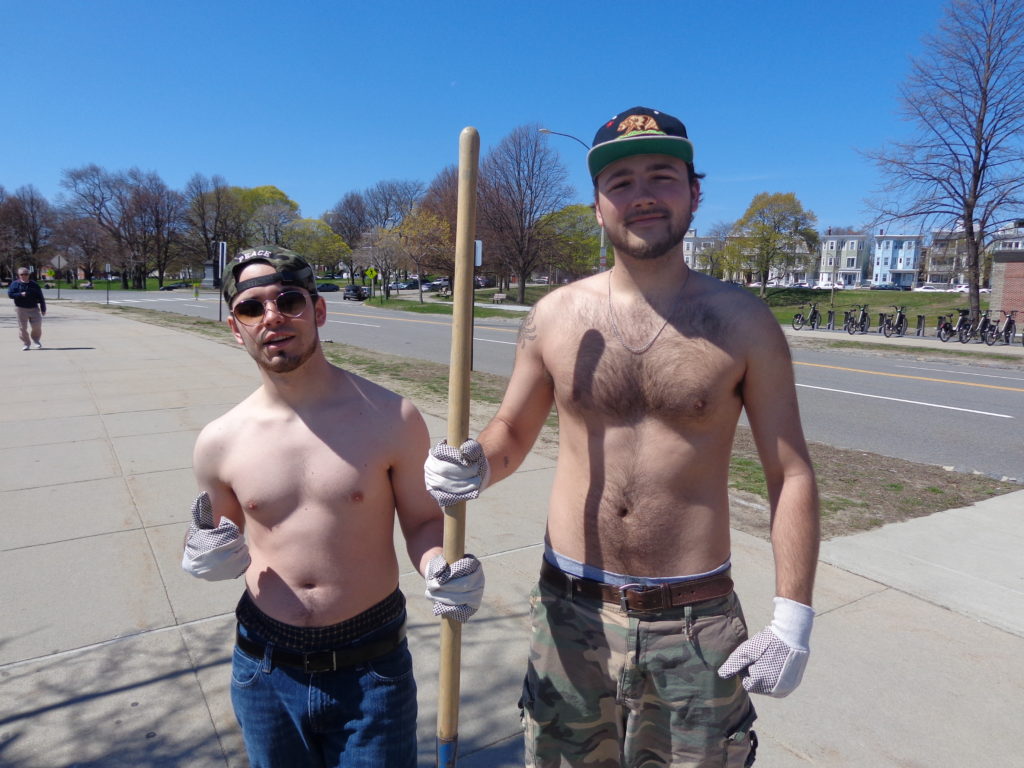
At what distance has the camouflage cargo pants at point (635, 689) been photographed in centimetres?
173

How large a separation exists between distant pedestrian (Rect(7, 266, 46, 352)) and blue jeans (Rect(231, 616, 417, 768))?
13799 millimetres

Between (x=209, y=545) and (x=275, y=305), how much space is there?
0.64 m

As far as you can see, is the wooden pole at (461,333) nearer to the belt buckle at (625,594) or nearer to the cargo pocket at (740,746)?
the belt buckle at (625,594)

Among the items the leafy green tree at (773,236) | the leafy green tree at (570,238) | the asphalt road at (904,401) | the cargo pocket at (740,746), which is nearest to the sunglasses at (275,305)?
the cargo pocket at (740,746)

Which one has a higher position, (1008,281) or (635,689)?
(1008,281)

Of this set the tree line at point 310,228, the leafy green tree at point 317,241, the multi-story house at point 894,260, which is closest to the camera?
the tree line at point 310,228

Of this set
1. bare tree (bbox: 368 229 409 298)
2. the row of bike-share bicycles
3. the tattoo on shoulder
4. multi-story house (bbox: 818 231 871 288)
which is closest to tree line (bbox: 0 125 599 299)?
bare tree (bbox: 368 229 409 298)

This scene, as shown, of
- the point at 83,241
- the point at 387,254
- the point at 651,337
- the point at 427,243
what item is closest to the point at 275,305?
the point at 651,337

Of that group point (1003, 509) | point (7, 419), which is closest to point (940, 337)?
point (1003, 509)

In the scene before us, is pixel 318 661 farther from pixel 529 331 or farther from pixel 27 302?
pixel 27 302

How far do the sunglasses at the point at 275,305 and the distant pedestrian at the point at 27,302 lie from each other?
44.6ft

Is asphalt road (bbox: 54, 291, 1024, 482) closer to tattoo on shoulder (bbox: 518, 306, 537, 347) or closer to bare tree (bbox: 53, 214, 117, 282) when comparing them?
tattoo on shoulder (bbox: 518, 306, 537, 347)

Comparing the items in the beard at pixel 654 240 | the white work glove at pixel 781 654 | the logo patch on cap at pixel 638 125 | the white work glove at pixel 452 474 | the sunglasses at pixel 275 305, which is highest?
the logo patch on cap at pixel 638 125

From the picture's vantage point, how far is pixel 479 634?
3322 millimetres
